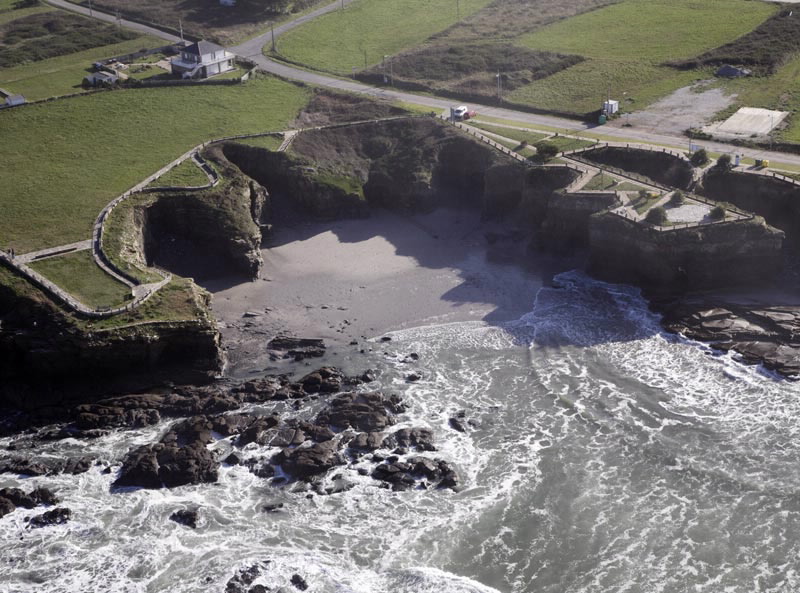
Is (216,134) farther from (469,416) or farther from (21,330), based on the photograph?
(469,416)

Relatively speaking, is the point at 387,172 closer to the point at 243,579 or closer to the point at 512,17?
the point at 243,579

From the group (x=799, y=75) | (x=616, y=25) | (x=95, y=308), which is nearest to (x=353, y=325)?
(x=95, y=308)

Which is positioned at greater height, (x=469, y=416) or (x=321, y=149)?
(x=321, y=149)

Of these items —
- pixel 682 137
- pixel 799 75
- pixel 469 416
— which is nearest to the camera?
pixel 469 416

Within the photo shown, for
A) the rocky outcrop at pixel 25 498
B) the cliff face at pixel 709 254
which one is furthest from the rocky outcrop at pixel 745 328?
the rocky outcrop at pixel 25 498

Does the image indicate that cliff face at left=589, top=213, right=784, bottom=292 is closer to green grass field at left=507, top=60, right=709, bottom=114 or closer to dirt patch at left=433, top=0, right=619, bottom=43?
green grass field at left=507, top=60, right=709, bottom=114

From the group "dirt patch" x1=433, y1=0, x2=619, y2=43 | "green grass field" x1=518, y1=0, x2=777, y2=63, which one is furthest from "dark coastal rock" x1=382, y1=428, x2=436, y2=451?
"dirt patch" x1=433, y1=0, x2=619, y2=43

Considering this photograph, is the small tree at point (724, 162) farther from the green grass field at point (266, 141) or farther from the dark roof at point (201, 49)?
the dark roof at point (201, 49)
